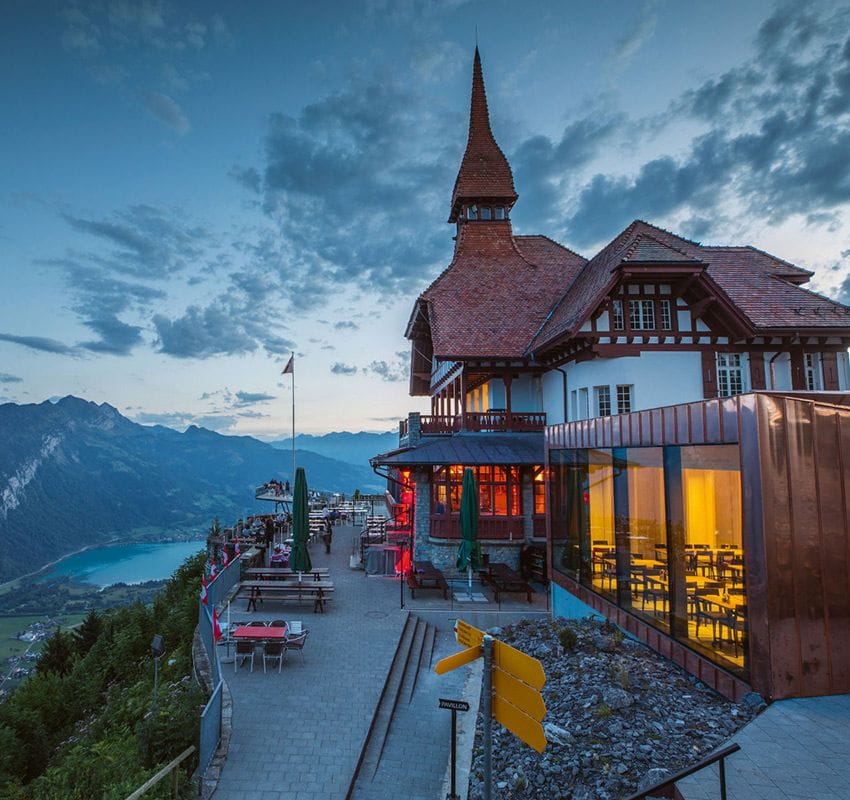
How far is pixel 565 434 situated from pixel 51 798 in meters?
12.1

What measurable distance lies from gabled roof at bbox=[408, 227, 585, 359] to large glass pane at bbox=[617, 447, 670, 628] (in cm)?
1213

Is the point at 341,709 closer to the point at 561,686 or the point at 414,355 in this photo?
the point at 561,686

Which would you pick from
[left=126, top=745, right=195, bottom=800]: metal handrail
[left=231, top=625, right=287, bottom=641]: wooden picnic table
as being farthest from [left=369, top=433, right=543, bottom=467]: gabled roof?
[left=126, top=745, right=195, bottom=800]: metal handrail

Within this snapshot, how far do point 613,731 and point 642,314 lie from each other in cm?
1588

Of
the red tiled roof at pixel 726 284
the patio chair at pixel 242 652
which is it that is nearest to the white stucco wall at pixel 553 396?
the red tiled roof at pixel 726 284

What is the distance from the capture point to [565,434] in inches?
566

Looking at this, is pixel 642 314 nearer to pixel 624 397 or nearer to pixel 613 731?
pixel 624 397

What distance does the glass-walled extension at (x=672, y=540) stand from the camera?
8055mm

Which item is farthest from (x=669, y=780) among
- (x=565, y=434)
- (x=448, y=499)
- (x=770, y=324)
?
(x=770, y=324)

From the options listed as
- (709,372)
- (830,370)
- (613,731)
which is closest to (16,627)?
(709,372)

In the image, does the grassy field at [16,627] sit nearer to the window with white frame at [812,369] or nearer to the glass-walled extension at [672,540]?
the glass-walled extension at [672,540]

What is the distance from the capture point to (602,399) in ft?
66.0

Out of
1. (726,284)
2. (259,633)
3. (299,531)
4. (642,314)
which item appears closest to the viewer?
(259,633)

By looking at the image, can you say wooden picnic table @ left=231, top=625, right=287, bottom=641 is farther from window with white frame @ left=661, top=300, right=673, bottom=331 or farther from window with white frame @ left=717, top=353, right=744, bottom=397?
window with white frame @ left=717, top=353, right=744, bottom=397
